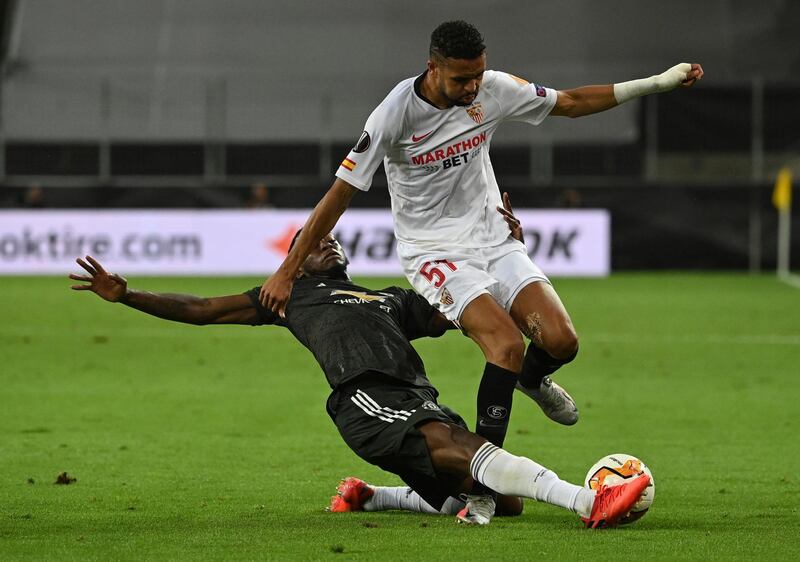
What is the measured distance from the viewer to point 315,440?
870 centimetres

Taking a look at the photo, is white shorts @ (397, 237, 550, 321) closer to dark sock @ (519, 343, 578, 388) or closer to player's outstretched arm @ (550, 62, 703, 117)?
dark sock @ (519, 343, 578, 388)

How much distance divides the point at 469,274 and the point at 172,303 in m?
1.47

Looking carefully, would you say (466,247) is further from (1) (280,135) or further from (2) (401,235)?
(1) (280,135)

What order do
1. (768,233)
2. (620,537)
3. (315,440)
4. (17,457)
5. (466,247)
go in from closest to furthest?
(620,537), (466,247), (17,457), (315,440), (768,233)

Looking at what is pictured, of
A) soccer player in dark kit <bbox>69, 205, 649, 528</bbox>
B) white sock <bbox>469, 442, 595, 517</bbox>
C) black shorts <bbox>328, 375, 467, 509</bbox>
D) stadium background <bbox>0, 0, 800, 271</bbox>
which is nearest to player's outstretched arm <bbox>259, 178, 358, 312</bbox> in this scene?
soccer player in dark kit <bbox>69, 205, 649, 528</bbox>

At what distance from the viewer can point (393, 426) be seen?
239 inches

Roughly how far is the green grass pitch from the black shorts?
0.21 meters

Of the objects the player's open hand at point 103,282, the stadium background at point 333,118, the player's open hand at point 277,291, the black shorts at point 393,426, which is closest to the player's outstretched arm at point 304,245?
the player's open hand at point 277,291

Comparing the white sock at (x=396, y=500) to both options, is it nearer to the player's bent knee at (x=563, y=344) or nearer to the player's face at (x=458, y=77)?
the player's bent knee at (x=563, y=344)

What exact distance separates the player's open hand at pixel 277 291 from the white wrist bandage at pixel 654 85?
209 centimetres

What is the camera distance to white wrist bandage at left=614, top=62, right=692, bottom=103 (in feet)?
23.5

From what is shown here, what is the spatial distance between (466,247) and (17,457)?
284cm

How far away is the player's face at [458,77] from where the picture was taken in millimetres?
6605

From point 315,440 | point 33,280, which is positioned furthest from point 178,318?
point 33,280
